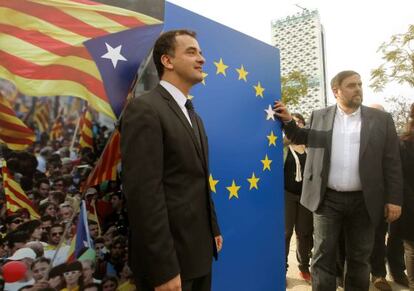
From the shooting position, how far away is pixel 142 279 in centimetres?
141

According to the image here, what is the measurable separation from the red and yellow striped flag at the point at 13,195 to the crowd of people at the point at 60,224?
0.04 feet

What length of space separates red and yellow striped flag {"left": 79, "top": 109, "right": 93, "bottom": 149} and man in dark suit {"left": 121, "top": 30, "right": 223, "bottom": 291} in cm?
25

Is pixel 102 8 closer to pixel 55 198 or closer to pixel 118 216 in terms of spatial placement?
pixel 55 198

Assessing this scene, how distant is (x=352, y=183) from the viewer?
253cm

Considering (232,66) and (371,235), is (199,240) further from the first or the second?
(371,235)

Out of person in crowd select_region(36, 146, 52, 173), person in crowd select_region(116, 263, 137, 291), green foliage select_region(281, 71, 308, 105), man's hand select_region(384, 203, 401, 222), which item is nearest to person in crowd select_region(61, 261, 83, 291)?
person in crowd select_region(116, 263, 137, 291)

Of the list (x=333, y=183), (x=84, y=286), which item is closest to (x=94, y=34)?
(x=84, y=286)

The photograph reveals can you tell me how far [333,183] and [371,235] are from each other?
485 millimetres

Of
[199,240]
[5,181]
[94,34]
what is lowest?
[199,240]

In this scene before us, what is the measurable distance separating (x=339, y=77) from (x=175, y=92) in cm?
165

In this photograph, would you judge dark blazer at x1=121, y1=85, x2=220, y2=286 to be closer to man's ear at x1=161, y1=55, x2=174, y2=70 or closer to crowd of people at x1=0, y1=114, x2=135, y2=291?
man's ear at x1=161, y1=55, x2=174, y2=70

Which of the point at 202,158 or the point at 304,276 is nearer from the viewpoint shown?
the point at 202,158

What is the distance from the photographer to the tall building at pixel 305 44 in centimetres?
3988

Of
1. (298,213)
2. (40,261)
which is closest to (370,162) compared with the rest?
(298,213)
